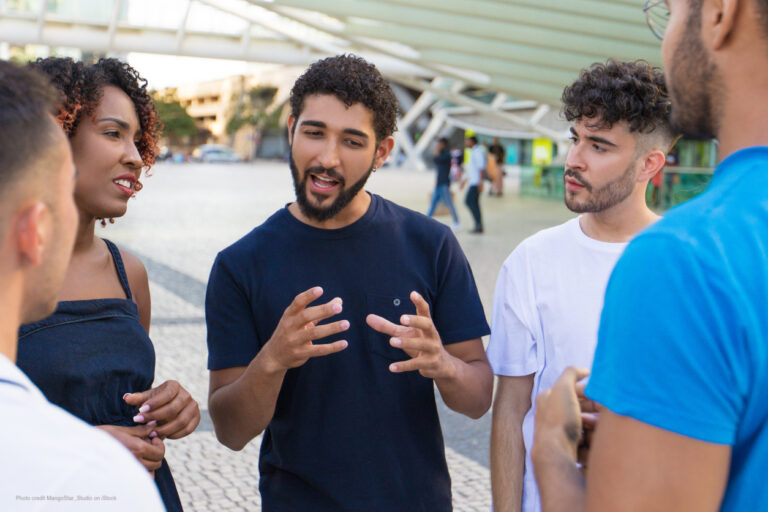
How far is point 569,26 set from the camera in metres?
17.4

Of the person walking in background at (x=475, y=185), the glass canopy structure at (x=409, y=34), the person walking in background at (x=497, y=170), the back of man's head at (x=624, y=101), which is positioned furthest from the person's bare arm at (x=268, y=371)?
the person walking in background at (x=497, y=170)

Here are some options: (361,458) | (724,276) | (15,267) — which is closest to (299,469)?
(361,458)

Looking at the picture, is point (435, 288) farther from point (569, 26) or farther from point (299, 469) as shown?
point (569, 26)

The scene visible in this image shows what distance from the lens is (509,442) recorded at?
2197mm

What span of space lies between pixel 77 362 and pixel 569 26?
1708 centimetres

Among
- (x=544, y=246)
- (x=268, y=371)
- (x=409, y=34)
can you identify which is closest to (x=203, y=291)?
(x=544, y=246)

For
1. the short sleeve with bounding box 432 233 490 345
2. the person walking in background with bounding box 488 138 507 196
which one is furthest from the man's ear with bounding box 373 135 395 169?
the person walking in background with bounding box 488 138 507 196

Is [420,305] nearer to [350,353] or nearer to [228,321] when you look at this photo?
[350,353]

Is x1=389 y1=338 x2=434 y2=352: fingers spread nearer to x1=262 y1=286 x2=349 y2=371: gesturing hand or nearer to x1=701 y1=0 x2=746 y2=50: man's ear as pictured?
x1=262 y1=286 x2=349 y2=371: gesturing hand

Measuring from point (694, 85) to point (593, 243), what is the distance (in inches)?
47.1

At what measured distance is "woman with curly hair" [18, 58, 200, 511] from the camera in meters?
1.85

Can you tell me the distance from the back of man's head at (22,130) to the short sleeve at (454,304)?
1336 mm

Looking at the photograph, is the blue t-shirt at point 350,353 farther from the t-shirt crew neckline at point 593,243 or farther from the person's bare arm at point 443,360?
the t-shirt crew neckline at point 593,243

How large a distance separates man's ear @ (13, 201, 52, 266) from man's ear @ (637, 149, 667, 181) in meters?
1.86
